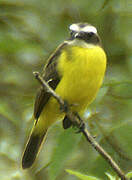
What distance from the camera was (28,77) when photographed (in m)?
4.63

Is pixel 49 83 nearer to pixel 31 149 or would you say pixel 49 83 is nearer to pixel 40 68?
pixel 31 149

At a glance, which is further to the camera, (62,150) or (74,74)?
(74,74)

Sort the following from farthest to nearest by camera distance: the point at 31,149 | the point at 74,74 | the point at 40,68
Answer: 1. the point at 40,68
2. the point at 31,149
3. the point at 74,74

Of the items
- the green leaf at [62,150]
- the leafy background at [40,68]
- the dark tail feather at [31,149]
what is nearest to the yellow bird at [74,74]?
the dark tail feather at [31,149]

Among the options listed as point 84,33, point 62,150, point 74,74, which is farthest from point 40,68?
point 62,150

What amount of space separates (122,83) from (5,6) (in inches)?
76.4

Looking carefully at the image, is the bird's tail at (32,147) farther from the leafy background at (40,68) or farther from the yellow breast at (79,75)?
the yellow breast at (79,75)

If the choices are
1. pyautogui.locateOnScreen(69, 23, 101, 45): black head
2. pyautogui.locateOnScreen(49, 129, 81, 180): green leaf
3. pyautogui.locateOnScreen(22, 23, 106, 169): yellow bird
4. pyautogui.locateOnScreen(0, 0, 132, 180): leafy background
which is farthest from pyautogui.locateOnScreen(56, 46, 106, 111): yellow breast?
pyautogui.locateOnScreen(49, 129, 81, 180): green leaf

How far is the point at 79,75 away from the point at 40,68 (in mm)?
1366

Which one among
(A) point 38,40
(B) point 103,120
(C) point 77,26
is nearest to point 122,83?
(B) point 103,120

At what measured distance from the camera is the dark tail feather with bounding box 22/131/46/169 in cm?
374

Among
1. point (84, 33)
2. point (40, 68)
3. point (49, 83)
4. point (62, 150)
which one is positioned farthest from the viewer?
point (40, 68)

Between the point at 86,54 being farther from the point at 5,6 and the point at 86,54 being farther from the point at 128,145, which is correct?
the point at 5,6

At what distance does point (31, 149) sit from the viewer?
390 centimetres
